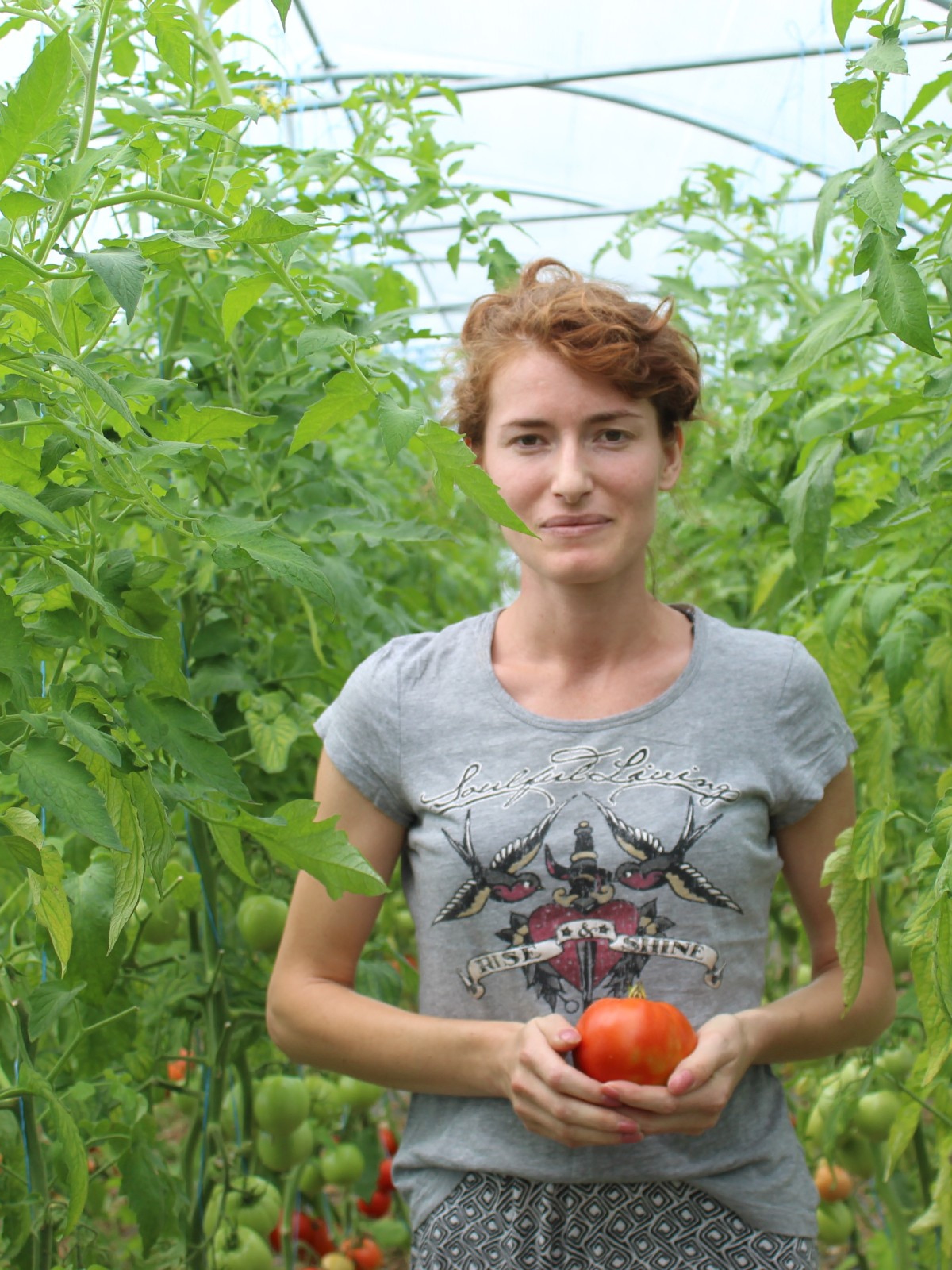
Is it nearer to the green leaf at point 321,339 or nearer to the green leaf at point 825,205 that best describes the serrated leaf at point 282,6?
the green leaf at point 321,339

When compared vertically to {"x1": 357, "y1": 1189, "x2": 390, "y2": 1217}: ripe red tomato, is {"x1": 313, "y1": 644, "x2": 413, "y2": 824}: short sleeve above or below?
above

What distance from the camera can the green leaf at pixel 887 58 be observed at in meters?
0.84

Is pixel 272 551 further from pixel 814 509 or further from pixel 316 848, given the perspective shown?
pixel 814 509

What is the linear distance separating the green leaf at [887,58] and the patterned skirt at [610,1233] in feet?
3.12

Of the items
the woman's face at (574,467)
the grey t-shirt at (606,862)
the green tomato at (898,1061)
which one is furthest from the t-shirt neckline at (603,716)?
the green tomato at (898,1061)

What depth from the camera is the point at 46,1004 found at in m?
1.14

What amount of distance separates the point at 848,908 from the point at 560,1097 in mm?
289

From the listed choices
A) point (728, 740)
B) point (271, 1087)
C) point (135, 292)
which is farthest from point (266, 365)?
point (271, 1087)

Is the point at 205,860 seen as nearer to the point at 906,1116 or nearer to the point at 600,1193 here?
the point at 600,1193

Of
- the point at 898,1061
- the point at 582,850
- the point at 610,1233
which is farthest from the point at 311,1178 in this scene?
the point at 582,850

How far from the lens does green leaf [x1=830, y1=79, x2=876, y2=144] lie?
90 centimetres

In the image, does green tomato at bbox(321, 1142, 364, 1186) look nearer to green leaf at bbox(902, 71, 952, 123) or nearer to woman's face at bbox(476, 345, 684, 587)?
woman's face at bbox(476, 345, 684, 587)

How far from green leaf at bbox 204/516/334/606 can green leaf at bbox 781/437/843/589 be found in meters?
0.63

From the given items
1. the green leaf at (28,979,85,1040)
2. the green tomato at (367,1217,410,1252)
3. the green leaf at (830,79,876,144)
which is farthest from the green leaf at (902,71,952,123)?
the green tomato at (367,1217,410,1252)
